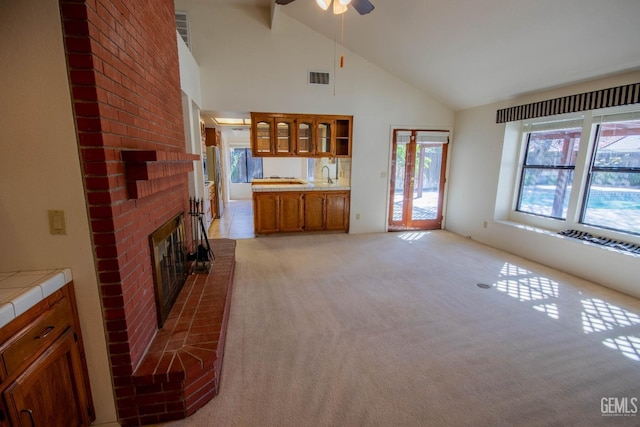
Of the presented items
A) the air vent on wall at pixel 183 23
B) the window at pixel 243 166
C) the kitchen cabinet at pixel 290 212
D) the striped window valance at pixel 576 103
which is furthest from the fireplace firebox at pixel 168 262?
the window at pixel 243 166

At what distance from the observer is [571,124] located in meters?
3.80

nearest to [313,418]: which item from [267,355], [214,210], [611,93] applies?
[267,355]

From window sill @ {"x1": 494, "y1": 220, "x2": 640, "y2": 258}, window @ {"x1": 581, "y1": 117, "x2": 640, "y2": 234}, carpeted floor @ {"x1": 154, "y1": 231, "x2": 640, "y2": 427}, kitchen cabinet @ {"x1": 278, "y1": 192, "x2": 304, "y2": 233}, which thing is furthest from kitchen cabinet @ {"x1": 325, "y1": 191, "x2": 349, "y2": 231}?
window @ {"x1": 581, "y1": 117, "x2": 640, "y2": 234}

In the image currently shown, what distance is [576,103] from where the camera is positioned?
355cm

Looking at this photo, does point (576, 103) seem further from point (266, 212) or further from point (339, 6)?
point (266, 212)

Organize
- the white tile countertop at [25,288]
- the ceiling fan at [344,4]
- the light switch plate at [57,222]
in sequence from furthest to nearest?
the ceiling fan at [344,4]
the light switch plate at [57,222]
the white tile countertop at [25,288]

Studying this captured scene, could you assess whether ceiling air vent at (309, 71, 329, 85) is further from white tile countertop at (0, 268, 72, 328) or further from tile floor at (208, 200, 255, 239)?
white tile countertop at (0, 268, 72, 328)

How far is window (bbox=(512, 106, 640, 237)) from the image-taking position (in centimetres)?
Result: 331

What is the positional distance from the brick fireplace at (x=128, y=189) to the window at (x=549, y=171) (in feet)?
15.5

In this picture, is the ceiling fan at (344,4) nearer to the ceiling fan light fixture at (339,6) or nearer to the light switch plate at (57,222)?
the ceiling fan light fixture at (339,6)

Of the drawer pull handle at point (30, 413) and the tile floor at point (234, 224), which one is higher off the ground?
the drawer pull handle at point (30, 413)

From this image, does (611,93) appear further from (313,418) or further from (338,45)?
(313,418)

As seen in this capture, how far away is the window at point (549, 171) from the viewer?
3.91m

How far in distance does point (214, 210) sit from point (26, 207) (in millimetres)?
5654
